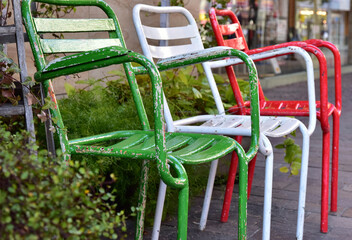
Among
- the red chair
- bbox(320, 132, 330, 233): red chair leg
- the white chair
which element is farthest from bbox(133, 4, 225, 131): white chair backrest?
bbox(320, 132, 330, 233): red chair leg

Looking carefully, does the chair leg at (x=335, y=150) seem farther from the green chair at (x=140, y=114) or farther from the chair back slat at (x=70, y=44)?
the chair back slat at (x=70, y=44)

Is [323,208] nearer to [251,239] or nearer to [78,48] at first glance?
[251,239]

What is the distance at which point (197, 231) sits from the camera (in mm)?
2539

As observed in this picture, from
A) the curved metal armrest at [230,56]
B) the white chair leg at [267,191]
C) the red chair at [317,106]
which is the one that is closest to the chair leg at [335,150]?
the red chair at [317,106]

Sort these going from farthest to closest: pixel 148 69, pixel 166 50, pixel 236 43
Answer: pixel 236 43, pixel 166 50, pixel 148 69

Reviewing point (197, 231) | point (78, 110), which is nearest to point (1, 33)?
point (78, 110)

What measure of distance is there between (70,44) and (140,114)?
349 millimetres

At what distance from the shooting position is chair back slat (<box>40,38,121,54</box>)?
187 centimetres

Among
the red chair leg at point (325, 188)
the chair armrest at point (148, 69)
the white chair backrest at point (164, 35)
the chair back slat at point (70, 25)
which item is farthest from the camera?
the red chair leg at point (325, 188)

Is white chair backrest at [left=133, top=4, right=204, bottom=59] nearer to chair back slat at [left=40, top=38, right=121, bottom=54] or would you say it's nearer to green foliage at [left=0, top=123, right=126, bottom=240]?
chair back slat at [left=40, top=38, right=121, bottom=54]

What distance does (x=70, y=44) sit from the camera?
198 cm

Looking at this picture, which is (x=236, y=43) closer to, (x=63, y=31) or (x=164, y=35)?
(x=164, y=35)

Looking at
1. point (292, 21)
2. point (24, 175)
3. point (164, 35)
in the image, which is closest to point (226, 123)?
point (164, 35)

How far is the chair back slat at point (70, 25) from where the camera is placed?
1.86m
